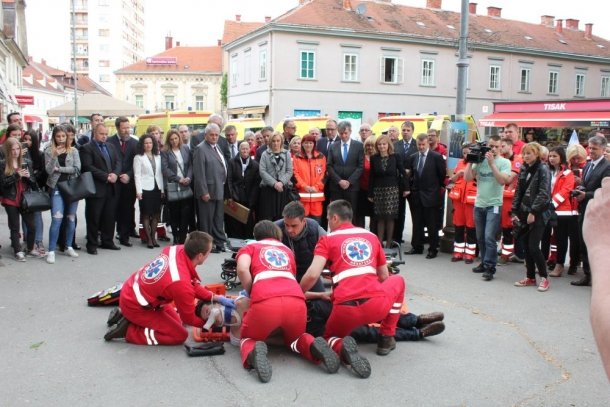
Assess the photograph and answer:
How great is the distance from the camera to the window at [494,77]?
43.3m

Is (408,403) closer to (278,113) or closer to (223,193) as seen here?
(223,193)

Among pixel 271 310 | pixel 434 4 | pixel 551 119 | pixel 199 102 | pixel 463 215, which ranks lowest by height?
pixel 271 310

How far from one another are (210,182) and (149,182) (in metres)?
1.04

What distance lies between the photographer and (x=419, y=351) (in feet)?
18.3

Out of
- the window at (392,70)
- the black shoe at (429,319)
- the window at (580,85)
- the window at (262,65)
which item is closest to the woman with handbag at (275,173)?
the black shoe at (429,319)

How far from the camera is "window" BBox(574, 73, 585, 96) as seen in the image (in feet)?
155

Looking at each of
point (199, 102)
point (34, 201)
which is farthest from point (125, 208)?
point (199, 102)

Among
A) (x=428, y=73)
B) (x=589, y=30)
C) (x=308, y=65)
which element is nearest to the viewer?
(x=308, y=65)

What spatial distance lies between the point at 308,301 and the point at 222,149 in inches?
229

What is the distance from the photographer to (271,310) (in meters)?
4.92

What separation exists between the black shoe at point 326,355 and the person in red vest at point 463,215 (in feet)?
16.3

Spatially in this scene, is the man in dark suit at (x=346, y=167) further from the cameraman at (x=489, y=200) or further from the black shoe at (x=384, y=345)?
the black shoe at (x=384, y=345)

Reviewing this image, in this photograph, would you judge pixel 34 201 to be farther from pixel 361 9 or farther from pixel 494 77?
pixel 494 77

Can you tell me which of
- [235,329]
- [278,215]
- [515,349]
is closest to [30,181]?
[278,215]
